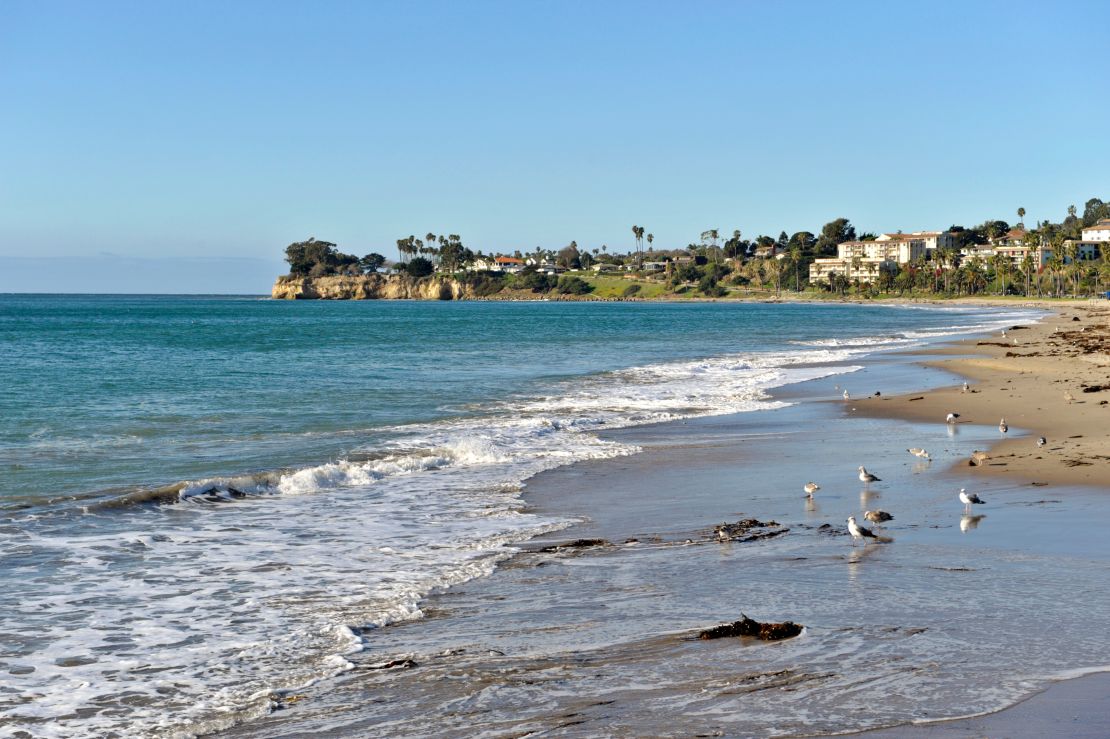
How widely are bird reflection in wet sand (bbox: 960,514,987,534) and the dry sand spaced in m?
2.57

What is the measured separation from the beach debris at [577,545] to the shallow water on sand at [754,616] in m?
0.19

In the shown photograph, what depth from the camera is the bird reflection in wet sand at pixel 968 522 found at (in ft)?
35.4

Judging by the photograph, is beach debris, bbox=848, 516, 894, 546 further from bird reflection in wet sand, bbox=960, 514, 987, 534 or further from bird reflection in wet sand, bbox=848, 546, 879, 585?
bird reflection in wet sand, bbox=960, 514, 987, 534

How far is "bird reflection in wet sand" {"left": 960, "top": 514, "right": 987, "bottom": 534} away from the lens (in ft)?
35.4

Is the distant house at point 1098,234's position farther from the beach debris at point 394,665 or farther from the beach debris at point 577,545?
the beach debris at point 394,665

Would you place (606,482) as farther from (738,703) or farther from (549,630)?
(738,703)

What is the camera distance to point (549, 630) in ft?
25.8

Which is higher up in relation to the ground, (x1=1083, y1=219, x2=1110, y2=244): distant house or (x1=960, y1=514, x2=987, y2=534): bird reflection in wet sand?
(x1=1083, y1=219, x2=1110, y2=244): distant house

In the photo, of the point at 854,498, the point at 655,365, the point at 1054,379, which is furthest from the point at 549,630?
the point at 655,365

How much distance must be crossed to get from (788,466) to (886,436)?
421 cm

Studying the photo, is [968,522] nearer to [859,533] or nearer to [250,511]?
[859,533]

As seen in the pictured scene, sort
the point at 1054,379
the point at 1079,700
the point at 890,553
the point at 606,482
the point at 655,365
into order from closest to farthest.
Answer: the point at 1079,700 → the point at 890,553 → the point at 606,482 → the point at 1054,379 → the point at 655,365

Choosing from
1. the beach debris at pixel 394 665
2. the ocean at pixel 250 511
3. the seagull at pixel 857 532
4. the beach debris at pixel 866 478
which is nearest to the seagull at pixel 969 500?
the beach debris at pixel 866 478

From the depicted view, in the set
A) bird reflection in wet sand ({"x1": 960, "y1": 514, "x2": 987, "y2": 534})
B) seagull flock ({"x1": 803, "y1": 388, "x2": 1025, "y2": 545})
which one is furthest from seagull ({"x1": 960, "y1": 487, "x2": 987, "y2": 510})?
bird reflection in wet sand ({"x1": 960, "y1": 514, "x2": 987, "y2": 534})
